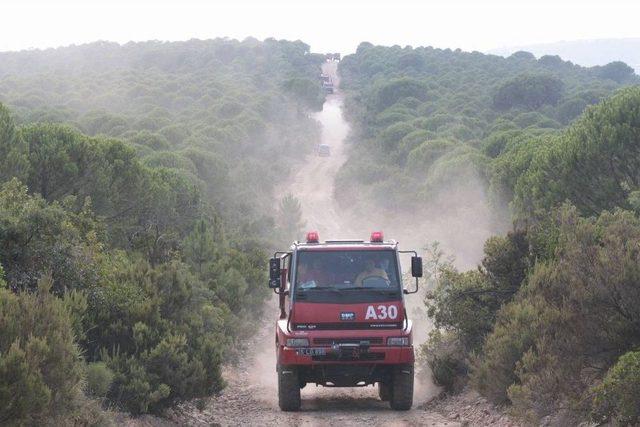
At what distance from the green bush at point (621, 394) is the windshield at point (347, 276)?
518 centimetres

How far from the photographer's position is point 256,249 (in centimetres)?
3170

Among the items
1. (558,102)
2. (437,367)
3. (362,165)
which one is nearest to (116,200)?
(437,367)

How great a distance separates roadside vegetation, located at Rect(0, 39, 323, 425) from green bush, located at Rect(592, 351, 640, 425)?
529 centimetres

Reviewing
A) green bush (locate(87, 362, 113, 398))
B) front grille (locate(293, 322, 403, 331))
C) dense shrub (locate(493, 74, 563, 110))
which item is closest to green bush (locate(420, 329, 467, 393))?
front grille (locate(293, 322, 403, 331))

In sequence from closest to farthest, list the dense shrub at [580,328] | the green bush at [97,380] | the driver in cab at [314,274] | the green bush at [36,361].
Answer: the green bush at [36,361] < the dense shrub at [580,328] < the green bush at [97,380] < the driver in cab at [314,274]

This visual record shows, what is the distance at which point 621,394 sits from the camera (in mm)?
7738

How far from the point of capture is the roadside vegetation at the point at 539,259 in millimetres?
9219

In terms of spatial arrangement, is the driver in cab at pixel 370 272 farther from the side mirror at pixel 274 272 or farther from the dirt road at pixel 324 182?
the dirt road at pixel 324 182

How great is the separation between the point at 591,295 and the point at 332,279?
4.70m

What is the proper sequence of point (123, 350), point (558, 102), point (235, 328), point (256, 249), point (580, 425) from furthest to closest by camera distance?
1. point (558, 102)
2. point (256, 249)
3. point (235, 328)
4. point (123, 350)
5. point (580, 425)

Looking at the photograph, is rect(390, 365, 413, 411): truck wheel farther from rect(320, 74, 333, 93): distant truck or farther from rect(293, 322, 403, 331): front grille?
rect(320, 74, 333, 93): distant truck

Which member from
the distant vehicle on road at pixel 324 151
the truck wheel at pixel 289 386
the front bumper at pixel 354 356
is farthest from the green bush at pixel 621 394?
the distant vehicle on road at pixel 324 151

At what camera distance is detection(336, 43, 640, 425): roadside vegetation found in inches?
363

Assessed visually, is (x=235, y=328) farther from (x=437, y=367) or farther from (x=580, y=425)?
(x=580, y=425)
